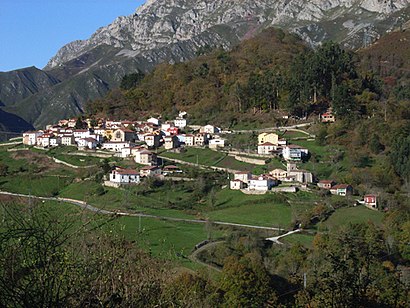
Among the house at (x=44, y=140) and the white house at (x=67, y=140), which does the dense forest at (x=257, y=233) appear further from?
the house at (x=44, y=140)

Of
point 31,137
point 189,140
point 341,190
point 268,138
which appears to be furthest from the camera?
point 31,137

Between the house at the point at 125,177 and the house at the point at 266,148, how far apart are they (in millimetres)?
8542

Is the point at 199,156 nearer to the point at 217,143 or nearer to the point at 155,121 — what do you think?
the point at 217,143

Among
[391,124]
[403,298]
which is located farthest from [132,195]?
[403,298]

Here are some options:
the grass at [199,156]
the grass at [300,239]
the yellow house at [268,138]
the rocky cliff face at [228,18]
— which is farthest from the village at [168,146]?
the rocky cliff face at [228,18]

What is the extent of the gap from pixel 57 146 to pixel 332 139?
69.4 ft

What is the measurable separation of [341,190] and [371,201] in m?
1.80

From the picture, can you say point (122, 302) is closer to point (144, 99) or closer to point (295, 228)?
point (295, 228)

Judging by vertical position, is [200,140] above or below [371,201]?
above

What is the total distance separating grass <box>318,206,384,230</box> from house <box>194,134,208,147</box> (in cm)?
1490

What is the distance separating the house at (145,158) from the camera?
40.0 m

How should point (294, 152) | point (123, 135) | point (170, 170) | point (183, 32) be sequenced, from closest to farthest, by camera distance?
point (294, 152) < point (170, 170) < point (123, 135) < point (183, 32)

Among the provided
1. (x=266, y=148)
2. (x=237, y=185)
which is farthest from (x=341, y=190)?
(x=266, y=148)

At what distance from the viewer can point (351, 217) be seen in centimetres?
2944
